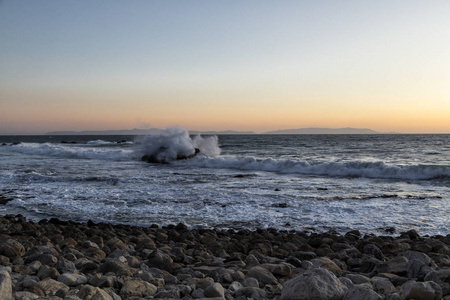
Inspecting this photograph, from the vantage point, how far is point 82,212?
857 centimetres

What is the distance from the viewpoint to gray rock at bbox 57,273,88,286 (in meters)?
3.49

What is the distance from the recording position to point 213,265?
178 inches

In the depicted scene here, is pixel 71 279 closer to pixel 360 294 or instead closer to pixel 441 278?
pixel 360 294

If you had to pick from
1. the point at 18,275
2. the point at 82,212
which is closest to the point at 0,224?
the point at 82,212

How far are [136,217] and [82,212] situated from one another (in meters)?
1.50

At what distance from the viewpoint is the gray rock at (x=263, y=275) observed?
12.1 ft

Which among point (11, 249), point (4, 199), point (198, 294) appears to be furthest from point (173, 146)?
point (198, 294)

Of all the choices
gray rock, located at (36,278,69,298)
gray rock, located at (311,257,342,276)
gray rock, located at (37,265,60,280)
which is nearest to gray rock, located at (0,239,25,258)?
gray rock, located at (37,265,60,280)

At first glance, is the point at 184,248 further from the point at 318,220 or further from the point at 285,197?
the point at 285,197

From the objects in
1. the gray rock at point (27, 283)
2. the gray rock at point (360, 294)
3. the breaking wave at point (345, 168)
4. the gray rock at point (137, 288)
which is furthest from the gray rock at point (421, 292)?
the breaking wave at point (345, 168)

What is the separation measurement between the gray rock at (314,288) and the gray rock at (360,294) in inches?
3.1

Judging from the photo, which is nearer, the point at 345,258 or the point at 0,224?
the point at 345,258

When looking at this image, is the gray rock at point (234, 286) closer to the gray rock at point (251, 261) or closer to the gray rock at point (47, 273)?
the gray rock at point (251, 261)

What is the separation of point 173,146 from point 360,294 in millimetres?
23263
